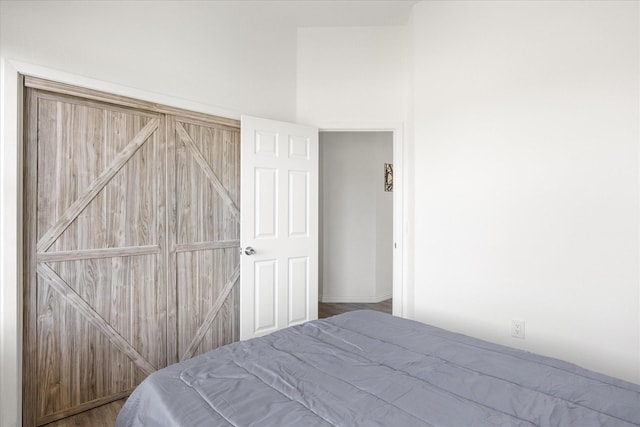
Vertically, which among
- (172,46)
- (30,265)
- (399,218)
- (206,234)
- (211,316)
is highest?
(172,46)

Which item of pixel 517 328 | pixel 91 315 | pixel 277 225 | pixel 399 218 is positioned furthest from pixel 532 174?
pixel 91 315

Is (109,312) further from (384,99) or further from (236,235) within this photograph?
(384,99)

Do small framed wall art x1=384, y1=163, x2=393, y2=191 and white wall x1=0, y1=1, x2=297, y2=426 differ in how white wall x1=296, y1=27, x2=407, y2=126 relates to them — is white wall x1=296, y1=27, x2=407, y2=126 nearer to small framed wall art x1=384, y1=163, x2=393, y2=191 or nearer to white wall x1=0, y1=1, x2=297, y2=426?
white wall x1=0, y1=1, x2=297, y2=426

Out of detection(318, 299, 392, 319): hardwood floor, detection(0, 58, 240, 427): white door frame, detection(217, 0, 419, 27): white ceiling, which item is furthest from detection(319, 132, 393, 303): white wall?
detection(0, 58, 240, 427): white door frame

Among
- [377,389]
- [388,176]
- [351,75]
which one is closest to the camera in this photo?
[377,389]

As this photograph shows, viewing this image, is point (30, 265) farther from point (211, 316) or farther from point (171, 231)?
point (211, 316)

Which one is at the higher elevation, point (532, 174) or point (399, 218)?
point (532, 174)

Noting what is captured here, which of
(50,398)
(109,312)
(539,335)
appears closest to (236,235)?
(109,312)

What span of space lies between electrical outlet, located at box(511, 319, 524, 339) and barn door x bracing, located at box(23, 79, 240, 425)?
217cm

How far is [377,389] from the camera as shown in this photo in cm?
120

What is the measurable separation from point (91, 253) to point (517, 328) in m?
2.84

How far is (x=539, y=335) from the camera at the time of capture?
2.27 m

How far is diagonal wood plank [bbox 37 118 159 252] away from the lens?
2109 millimetres

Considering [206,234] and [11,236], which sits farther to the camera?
[206,234]
